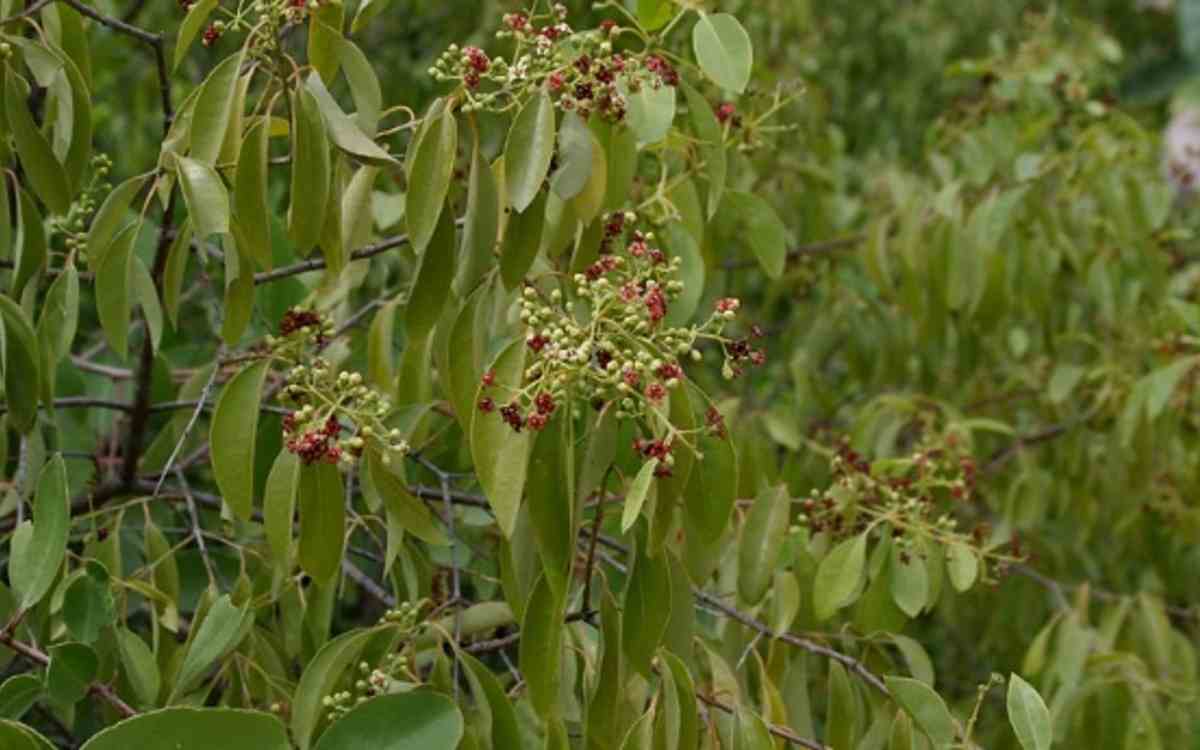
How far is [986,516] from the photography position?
3.29 metres

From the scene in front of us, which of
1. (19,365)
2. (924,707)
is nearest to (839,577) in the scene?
(924,707)

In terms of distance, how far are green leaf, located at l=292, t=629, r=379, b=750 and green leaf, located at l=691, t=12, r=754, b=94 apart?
1.67 feet

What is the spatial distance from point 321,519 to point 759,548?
1.48ft

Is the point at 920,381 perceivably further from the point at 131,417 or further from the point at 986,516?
the point at 131,417

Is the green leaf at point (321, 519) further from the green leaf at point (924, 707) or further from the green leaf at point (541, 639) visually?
the green leaf at point (924, 707)

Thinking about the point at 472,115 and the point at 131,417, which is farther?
the point at 131,417

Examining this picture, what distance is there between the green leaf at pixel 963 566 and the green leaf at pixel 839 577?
89 millimetres

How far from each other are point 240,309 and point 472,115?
24 centimetres

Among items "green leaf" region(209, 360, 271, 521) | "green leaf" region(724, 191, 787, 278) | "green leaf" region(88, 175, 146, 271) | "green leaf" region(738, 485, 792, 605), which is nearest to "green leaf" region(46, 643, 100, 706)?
"green leaf" region(209, 360, 271, 521)

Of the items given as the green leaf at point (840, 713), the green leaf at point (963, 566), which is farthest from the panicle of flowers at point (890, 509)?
the green leaf at point (840, 713)

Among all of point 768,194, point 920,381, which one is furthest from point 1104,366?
point 768,194

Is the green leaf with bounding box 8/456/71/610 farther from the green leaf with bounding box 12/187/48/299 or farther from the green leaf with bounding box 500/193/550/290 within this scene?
the green leaf with bounding box 500/193/550/290

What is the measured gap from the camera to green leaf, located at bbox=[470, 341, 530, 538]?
1168mm

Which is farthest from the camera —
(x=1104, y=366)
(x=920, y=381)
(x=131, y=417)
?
(x=920, y=381)
